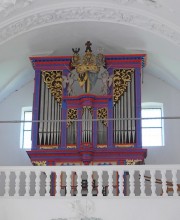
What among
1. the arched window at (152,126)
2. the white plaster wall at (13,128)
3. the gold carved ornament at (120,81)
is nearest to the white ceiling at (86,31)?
the white plaster wall at (13,128)

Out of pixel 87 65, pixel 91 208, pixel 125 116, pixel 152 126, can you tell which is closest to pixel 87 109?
pixel 125 116

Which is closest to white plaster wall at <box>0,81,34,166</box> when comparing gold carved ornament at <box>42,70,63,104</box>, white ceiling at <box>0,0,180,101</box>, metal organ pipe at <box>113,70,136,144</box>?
white ceiling at <box>0,0,180,101</box>

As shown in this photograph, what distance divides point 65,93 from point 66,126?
89 cm

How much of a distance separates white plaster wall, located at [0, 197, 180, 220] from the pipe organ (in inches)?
106

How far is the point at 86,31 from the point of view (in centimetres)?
1324

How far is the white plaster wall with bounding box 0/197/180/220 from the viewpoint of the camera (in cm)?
963

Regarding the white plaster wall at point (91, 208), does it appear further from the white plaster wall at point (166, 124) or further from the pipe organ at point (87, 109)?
the white plaster wall at point (166, 124)

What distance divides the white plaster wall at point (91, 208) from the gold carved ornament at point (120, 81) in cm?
398

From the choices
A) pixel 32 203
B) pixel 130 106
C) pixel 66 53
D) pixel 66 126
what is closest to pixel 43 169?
pixel 32 203

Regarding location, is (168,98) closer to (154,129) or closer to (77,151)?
(154,129)

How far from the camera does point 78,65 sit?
13344 millimetres

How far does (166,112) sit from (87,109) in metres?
2.58

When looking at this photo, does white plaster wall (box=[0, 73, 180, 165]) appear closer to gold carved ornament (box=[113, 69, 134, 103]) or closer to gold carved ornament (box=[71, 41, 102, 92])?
gold carved ornament (box=[113, 69, 134, 103])

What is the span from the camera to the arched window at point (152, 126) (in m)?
14.3
